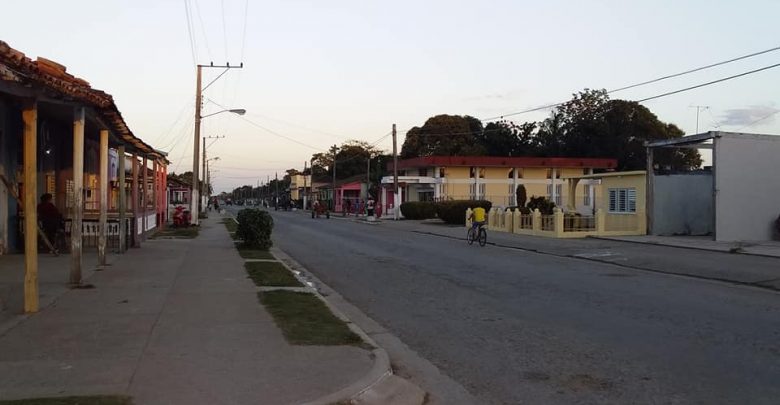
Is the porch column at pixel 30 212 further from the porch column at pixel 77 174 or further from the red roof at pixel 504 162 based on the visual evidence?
the red roof at pixel 504 162

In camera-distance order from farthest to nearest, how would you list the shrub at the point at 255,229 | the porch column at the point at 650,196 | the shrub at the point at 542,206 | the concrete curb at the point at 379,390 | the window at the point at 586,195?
the window at the point at 586,195, the shrub at the point at 542,206, the porch column at the point at 650,196, the shrub at the point at 255,229, the concrete curb at the point at 379,390

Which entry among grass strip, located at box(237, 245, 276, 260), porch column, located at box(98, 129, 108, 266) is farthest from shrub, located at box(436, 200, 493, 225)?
porch column, located at box(98, 129, 108, 266)

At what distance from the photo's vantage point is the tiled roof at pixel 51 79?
25.6 ft

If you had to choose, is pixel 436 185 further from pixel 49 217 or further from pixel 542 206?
pixel 49 217

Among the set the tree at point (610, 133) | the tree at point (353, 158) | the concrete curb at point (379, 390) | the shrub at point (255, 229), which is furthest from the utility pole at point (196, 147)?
the tree at point (353, 158)

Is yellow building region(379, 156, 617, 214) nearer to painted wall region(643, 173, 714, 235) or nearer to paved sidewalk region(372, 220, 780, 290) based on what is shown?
painted wall region(643, 173, 714, 235)

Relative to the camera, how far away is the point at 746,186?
26406 mm

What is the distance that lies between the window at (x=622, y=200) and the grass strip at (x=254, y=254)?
18896mm

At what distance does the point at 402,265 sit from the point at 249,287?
20.5 feet

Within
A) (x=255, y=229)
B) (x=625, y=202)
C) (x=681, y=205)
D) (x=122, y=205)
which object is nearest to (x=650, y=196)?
(x=681, y=205)

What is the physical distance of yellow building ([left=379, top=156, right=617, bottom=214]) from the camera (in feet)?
196

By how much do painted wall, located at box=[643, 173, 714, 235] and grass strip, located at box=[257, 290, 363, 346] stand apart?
2288cm

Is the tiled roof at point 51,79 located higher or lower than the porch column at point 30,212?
higher

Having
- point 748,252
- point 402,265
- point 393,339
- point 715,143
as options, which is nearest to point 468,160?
point 715,143
